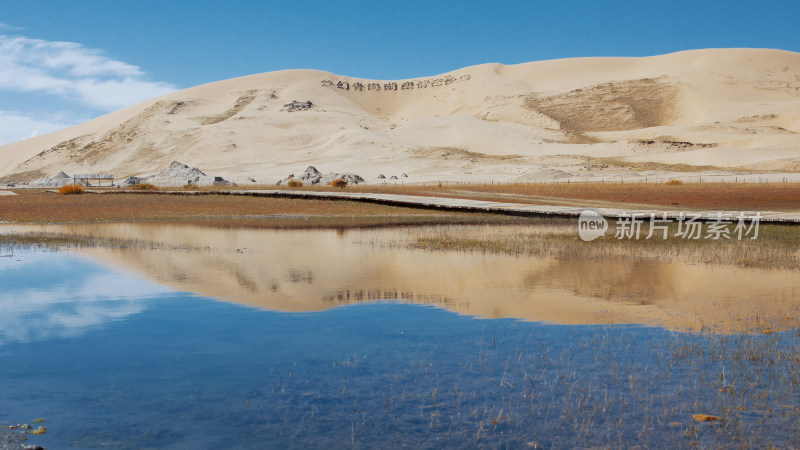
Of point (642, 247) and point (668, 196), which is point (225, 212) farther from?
point (668, 196)

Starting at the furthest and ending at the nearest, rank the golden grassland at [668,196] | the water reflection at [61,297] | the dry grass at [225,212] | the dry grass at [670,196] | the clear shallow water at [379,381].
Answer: the dry grass at [670,196] < the golden grassland at [668,196] < the dry grass at [225,212] < the water reflection at [61,297] < the clear shallow water at [379,381]

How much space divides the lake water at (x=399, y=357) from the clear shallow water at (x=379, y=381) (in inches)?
1.3

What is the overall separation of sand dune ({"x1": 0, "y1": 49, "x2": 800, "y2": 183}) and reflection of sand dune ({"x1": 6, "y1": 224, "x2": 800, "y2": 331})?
62.9 meters

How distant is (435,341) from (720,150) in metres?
111

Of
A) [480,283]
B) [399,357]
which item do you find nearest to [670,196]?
[480,283]

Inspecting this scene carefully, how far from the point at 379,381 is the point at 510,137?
137707mm

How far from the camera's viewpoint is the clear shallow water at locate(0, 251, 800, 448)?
303 inches

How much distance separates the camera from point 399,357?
35.0 feet

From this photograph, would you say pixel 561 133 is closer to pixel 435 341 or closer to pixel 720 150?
pixel 720 150

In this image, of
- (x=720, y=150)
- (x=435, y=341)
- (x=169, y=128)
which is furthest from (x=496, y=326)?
(x=169, y=128)

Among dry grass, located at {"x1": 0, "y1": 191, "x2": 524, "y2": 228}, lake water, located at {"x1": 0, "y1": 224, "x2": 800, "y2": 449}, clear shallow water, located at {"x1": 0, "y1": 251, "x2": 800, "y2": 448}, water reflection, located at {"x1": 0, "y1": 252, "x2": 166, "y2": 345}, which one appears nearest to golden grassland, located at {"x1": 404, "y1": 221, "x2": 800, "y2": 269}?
lake water, located at {"x1": 0, "y1": 224, "x2": 800, "y2": 449}

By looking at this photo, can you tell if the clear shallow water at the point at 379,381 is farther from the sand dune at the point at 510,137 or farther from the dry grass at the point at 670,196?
the sand dune at the point at 510,137

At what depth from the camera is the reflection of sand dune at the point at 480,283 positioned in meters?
14.1

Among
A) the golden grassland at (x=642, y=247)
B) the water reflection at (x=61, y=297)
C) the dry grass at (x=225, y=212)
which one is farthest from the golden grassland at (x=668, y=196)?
the water reflection at (x=61, y=297)
